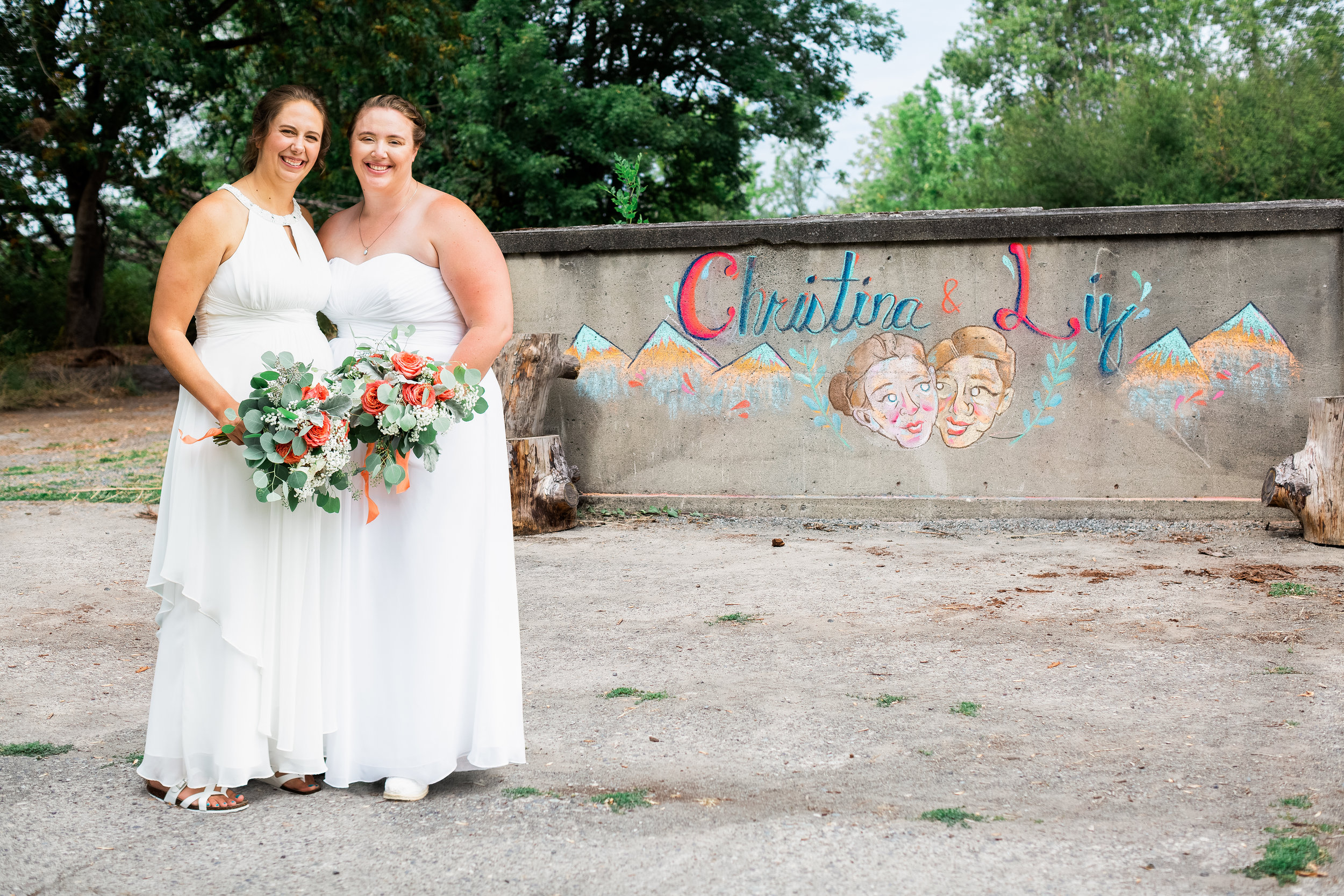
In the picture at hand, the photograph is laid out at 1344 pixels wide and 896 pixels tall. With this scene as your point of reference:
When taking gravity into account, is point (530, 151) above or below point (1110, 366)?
above

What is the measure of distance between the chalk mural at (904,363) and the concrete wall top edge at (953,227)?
0.20 m

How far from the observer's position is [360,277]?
352 cm

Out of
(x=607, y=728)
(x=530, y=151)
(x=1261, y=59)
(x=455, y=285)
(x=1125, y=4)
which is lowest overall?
(x=607, y=728)

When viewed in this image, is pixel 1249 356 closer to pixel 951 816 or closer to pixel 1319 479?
pixel 1319 479

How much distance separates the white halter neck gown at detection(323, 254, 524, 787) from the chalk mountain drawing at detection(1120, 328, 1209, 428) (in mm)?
6553

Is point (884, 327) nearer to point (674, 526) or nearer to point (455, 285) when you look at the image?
point (674, 526)

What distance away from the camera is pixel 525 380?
8852mm

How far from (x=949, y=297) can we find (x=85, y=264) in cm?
1990

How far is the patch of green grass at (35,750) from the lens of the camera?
12.6 ft

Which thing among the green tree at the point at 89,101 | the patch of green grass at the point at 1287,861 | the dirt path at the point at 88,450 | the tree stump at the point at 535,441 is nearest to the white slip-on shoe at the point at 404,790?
the patch of green grass at the point at 1287,861

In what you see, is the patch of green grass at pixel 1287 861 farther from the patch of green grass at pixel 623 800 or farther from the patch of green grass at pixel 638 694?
the patch of green grass at pixel 638 694

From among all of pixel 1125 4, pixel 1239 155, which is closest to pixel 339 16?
pixel 1239 155

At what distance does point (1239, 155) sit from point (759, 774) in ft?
74.5

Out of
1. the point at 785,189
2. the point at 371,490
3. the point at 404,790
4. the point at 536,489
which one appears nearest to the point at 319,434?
the point at 371,490
